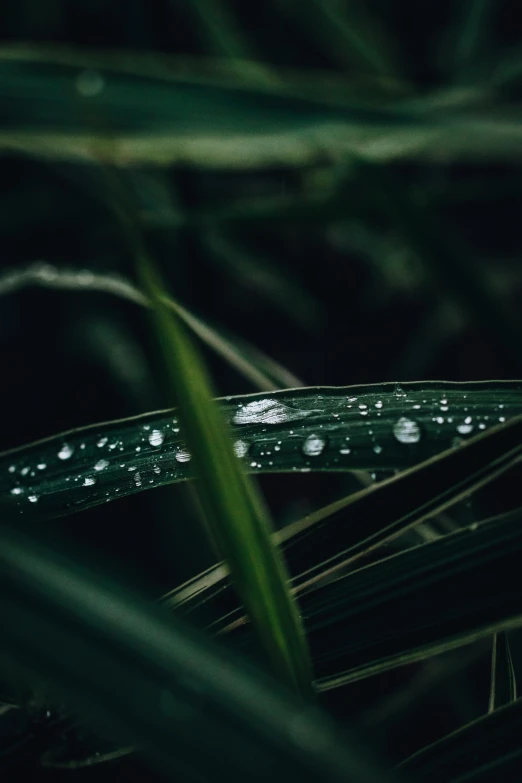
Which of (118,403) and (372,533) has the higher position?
(118,403)

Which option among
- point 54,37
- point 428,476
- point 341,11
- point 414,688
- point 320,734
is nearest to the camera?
point 320,734

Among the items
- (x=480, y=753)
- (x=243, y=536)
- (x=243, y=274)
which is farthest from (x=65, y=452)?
(x=243, y=274)

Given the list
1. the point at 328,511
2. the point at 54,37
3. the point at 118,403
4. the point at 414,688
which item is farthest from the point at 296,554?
the point at 54,37

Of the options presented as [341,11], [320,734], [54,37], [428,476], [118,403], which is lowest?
[320,734]

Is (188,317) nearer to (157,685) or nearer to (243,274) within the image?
(157,685)

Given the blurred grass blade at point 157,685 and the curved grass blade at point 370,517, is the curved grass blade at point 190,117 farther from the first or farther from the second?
the blurred grass blade at point 157,685

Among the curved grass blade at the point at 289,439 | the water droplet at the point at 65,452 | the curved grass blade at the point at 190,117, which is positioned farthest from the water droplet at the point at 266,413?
the curved grass blade at the point at 190,117

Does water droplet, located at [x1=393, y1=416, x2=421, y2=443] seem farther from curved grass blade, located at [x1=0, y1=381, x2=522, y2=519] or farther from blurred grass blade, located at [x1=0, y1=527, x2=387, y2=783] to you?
blurred grass blade, located at [x1=0, y1=527, x2=387, y2=783]

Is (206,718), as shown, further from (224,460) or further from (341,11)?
(341,11)
